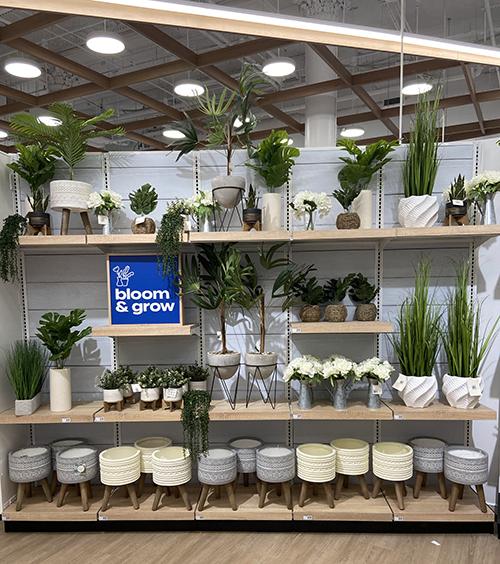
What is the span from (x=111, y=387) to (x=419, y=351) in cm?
195

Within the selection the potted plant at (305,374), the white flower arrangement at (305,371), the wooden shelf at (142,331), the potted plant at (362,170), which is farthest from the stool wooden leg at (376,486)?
the potted plant at (362,170)

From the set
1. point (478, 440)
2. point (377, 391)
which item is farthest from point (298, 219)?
point (478, 440)

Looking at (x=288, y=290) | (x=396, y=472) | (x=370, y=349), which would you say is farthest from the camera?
(x=370, y=349)

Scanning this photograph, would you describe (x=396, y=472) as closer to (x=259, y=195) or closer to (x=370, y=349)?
(x=370, y=349)

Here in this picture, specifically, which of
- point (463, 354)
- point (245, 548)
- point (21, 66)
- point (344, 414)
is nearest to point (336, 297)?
point (344, 414)

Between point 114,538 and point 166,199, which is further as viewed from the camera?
point 166,199

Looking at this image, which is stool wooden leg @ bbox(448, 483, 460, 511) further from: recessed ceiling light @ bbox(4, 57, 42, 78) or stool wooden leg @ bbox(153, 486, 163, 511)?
recessed ceiling light @ bbox(4, 57, 42, 78)

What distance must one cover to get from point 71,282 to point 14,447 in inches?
46.4

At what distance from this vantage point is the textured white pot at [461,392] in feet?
8.53

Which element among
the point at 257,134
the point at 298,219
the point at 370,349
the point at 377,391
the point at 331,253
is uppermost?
the point at 257,134

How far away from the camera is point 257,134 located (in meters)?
6.66

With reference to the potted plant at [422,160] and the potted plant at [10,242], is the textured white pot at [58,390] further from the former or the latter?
the potted plant at [422,160]

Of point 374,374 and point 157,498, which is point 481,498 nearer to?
point 374,374

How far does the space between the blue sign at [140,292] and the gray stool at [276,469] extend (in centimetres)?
103
